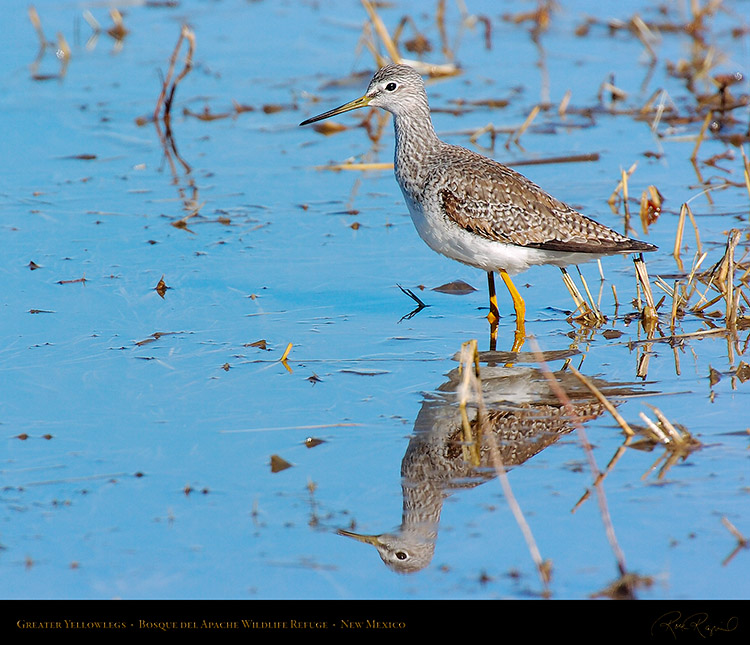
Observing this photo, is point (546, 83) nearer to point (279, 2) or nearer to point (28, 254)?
point (279, 2)

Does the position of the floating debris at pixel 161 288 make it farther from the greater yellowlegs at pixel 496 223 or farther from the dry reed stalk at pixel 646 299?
the dry reed stalk at pixel 646 299

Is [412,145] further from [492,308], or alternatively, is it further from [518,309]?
[518,309]

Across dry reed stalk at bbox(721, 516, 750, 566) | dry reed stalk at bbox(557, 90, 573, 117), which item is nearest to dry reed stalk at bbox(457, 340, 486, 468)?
dry reed stalk at bbox(721, 516, 750, 566)

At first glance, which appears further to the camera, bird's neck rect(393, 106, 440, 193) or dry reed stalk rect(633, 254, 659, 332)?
bird's neck rect(393, 106, 440, 193)

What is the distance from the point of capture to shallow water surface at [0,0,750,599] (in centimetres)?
445

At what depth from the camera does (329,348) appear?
6.73m

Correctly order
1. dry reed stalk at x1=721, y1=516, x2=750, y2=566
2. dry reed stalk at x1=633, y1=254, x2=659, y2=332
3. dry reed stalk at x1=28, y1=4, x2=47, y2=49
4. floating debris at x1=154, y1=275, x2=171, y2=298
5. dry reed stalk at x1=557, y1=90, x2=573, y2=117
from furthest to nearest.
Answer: dry reed stalk at x1=28, y1=4, x2=47, y2=49
dry reed stalk at x1=557, y1=90, x2=573, y2=117
floating debris at x1=154, y1=275, x2=171, y2=298
dry reed stalk at x1=633, y1=254, x2=659, y2=332
dry reed stalk at x1=721, y1=516, x2=750, y2=566

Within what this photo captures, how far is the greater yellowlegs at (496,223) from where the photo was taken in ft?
22.9

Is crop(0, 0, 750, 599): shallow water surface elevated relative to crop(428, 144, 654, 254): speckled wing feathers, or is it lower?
lower

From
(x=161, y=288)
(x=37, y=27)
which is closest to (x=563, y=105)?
(x=161, y=288)

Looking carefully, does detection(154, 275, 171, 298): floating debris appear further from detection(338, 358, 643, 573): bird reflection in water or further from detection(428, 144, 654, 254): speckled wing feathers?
detection(338, 358, 643, 573): bird reflection in water

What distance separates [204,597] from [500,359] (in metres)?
2.99

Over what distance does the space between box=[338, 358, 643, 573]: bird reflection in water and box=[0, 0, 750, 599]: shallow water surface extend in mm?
17

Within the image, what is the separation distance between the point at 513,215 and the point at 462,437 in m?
2.16
